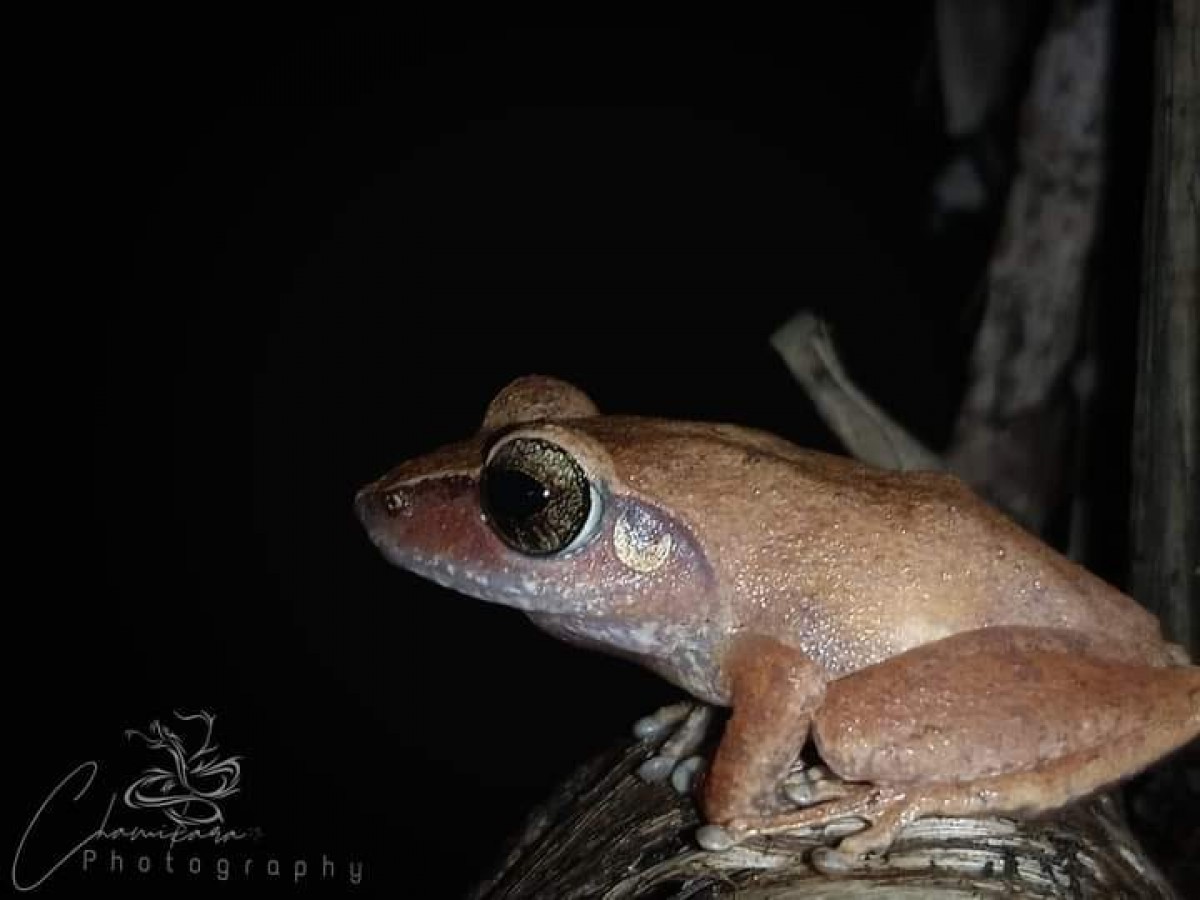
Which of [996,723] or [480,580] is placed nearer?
[996,723]

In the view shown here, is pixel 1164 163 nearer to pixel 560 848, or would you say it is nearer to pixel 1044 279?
pixel 1044 279

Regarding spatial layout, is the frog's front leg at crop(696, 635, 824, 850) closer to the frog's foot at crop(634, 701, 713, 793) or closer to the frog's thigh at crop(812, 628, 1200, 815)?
the frog's thigh at crop(812, 628, 1200, 815)

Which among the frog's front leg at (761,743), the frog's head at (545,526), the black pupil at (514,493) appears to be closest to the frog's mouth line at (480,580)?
the frog's head at (545,526)

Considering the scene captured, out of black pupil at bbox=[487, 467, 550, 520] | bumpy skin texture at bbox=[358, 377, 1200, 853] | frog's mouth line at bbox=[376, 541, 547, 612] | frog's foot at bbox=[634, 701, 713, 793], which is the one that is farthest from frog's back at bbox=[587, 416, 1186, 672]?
frog's foot at bbox=[634, 701, 713, 793]

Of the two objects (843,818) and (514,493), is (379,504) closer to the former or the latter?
(514,493)

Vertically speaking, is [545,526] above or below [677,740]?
above

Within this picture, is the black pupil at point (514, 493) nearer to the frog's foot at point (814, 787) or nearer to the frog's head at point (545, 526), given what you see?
the frog's head at point (545, 526)

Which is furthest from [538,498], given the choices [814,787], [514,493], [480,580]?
[814,787]
